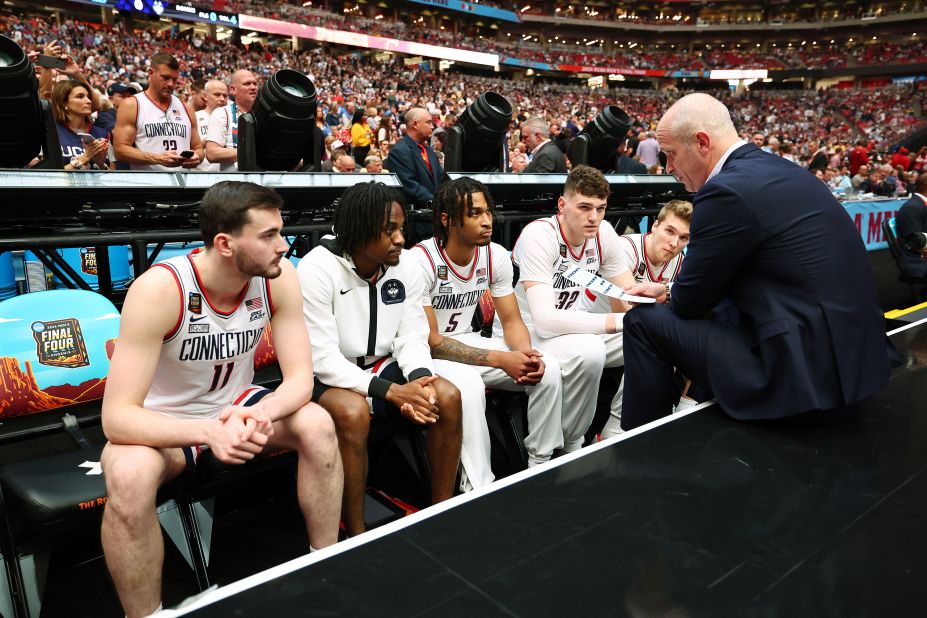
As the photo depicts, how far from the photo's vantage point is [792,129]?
3647cm

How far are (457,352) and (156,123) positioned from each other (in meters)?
2.81

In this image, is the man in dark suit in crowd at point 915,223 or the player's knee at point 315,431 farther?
the man in dark suit in crowd at point 915,223

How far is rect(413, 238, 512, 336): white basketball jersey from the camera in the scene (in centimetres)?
289

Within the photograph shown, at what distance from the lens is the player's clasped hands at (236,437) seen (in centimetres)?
168

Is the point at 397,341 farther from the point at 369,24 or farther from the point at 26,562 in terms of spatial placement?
the point at 369,24

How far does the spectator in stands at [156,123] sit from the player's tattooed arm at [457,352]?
2107 millimetres

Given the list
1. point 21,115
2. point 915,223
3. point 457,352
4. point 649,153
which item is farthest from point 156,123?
point 649,153

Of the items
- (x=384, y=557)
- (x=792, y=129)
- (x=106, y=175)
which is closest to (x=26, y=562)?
(x=384, y=557)

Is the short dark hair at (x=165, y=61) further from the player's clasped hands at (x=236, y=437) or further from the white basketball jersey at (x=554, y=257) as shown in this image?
the player's clasped hands at (x=236, y=437)

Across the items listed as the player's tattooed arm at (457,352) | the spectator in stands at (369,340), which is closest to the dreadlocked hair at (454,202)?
the spectator in stands at (369,340)

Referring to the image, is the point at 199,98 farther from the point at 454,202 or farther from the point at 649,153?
the point at 649,153

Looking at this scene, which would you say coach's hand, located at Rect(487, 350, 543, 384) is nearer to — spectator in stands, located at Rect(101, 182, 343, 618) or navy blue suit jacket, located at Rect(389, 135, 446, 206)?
spectator in stands, located at Rect(101, 182, 343, 618)

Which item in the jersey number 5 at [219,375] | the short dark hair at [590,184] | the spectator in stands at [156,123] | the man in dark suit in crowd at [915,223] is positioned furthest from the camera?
the man in dark suit in crowd at [915,223]

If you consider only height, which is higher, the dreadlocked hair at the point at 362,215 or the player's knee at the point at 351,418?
the dreadlocked hair at the point at 362,215
